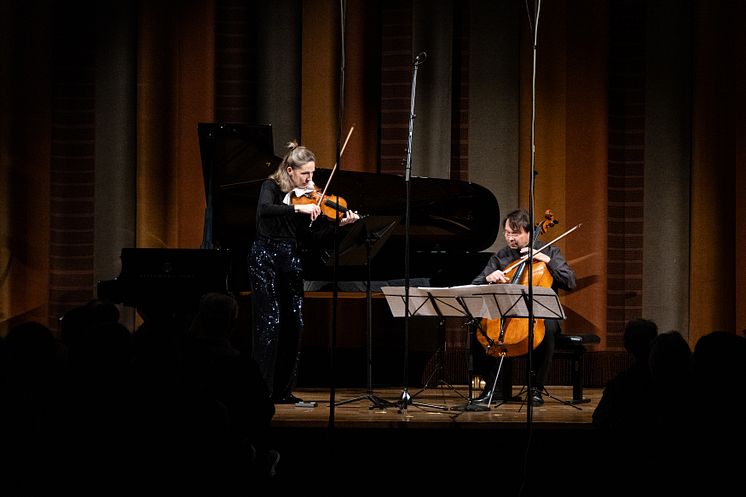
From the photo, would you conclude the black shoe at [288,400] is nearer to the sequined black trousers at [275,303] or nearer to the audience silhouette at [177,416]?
the sequined black trousers at [275,303]

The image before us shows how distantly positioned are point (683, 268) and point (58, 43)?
5074 millimetres

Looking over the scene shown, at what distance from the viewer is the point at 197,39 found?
6898mm

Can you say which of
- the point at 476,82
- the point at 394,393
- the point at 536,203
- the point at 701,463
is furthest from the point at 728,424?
the point at 476,82

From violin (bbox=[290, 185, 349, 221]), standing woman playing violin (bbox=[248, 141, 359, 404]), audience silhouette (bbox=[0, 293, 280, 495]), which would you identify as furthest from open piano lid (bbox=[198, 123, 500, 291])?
audience silhouette (bbox=[0, 293, 280, 495])

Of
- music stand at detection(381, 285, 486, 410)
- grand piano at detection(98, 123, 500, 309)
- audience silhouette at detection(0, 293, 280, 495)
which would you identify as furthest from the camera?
grand piano at detection(98, 123, 500, 309)

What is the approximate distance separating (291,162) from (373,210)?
1039 mm

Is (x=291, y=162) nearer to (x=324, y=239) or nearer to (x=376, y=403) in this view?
(x=324, y=239)

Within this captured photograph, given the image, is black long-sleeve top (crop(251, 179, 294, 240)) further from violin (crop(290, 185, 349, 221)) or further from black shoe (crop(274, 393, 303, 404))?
black shoe (crop(274, 393, 303, 404))

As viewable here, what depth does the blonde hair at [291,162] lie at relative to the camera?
5.08m

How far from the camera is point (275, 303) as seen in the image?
5.18 meters

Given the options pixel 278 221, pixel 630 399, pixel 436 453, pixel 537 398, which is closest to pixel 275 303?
pixel 278 221

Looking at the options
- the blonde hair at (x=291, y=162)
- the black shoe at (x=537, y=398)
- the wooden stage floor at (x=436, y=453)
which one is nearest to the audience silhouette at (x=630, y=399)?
the wooden stage floor at (x=436, y=453)

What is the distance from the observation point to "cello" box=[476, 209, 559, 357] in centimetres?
519

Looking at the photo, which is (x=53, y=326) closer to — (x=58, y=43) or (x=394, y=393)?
(x=58, y=43)
